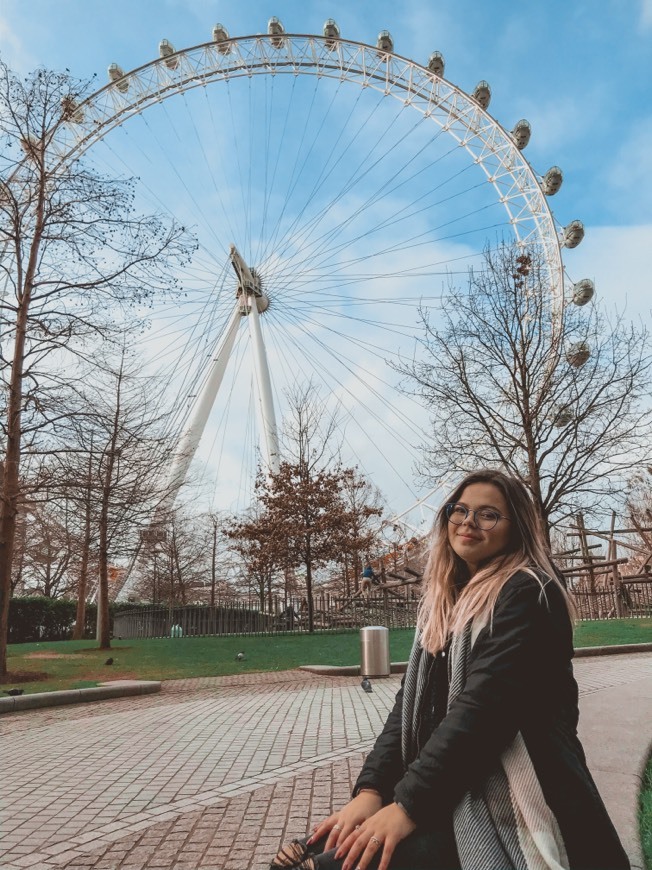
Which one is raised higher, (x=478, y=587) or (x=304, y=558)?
(x=304, y=558)

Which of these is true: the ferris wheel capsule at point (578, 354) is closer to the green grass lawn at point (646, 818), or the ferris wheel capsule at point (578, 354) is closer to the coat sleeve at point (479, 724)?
the green grass lawn at point (646, 818)

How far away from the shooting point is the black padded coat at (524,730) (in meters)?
1.62

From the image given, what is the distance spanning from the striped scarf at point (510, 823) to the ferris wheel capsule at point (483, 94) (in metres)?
24.8

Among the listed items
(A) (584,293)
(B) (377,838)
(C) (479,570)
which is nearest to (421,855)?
(B) (377,838)

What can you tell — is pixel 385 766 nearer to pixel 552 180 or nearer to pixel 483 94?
pixel 552 180

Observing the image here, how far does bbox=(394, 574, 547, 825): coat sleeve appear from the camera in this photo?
171 cm

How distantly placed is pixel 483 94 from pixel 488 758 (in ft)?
81.8

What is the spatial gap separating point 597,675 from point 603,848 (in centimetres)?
913

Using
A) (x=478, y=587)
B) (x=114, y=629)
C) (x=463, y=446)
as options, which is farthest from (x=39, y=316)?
(x=114, y=629)

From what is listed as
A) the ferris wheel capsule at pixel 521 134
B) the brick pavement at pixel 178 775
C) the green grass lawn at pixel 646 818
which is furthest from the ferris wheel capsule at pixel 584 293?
the green grass lawn at pixel 646 818

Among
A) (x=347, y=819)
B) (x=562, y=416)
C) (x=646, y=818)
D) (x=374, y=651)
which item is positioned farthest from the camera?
(x=562, y=416)

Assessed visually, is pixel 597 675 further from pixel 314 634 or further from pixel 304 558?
pixel 304 558

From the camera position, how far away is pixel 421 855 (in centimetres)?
166

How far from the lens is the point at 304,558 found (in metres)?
22.1
